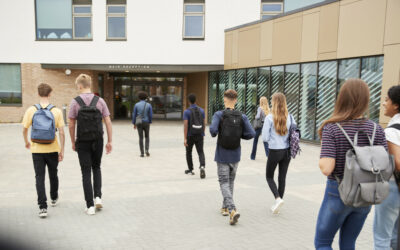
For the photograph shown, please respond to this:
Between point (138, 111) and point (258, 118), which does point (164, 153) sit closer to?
point (138, 111)

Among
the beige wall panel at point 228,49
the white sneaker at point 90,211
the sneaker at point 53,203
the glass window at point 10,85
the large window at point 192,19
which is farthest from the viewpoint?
the glass window at point 10,85

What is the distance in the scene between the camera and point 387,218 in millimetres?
2936

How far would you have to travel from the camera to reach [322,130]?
2584 mm

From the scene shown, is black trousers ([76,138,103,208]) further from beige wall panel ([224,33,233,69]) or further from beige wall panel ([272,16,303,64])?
beige wall panel ([224,33,233,69])

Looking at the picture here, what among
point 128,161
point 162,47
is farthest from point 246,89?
point 128,161

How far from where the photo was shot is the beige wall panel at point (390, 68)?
8922 millimetres

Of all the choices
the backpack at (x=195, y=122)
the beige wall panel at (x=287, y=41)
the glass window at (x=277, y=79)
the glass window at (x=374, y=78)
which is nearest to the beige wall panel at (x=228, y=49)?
the glass window at (x=277, y=79)

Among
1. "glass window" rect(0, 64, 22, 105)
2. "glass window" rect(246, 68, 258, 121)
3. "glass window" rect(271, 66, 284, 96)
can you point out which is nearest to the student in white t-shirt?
"glass window" rect(271, 66, 284, 96)

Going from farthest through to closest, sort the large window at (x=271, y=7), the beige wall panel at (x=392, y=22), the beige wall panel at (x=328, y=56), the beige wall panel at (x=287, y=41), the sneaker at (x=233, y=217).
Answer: the large window at (x=271, y=7) → the beige wall panel at (x=287, y=41) → the beige wall panel at (x=328, y=56) → the beige wall panel at (x=392, y=22) → the sneaker at (x=233, y=217)

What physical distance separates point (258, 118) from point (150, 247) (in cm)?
603

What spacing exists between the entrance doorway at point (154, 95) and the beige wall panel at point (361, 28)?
1299 centimetres

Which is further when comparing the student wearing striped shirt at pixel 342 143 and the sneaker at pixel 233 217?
the sneaker at pixel 233 217

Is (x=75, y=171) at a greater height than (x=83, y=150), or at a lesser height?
lesser

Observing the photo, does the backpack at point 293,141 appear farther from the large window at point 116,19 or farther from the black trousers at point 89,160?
the large window at point 116,19
